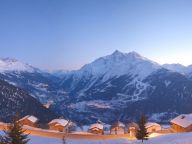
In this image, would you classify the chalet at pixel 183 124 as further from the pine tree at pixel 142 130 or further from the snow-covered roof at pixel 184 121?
the pine tree at pixel 142 130

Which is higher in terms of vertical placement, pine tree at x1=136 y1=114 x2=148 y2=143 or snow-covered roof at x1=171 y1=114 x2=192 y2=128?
snow-covered roof at x1=171 y1=114 x2=192 y2=128

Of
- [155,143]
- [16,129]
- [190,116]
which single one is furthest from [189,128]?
[16,129]

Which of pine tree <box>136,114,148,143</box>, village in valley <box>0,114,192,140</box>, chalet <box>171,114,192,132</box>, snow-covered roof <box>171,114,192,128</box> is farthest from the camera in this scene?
snow-covered roof <box>171,114,192,128</box>

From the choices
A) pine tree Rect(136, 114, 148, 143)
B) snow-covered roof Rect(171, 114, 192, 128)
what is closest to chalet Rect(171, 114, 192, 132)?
snow-covered roof Rect(171, 114, 192, 128)

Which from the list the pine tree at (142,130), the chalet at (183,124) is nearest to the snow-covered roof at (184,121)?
the chalet at (183,124)

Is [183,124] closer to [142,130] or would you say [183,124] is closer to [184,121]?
[184,121]

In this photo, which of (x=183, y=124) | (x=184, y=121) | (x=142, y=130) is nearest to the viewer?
(x=142, y=130)

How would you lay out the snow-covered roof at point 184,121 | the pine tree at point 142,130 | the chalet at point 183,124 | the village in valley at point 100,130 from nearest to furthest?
the pine tree at point 142,130
the village in valley at point 100,130
the chalet at point 183,124
the snow-covered roof at point 184,121

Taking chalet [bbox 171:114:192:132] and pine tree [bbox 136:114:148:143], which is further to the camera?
chalet [bbox 171:114:192:132]

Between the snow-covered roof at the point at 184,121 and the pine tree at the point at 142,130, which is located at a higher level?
the snow-covered roof at the point at 184,121

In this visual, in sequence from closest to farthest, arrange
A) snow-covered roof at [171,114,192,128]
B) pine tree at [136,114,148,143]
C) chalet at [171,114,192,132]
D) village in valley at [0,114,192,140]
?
pine tree at [136,114,148,143], village in valley at [0,114,192,140], chalet at [171,114,192,132], snow-covered roof at [171,114,192,128]

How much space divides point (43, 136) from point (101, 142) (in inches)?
708

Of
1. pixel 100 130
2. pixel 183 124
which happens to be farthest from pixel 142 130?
pixel 100 130

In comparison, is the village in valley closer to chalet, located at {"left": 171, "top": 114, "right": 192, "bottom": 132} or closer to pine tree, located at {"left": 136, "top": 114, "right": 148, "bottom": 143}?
chalet, located at {"left": 171, "top": 114, "right": 192, "bottom": 132}
